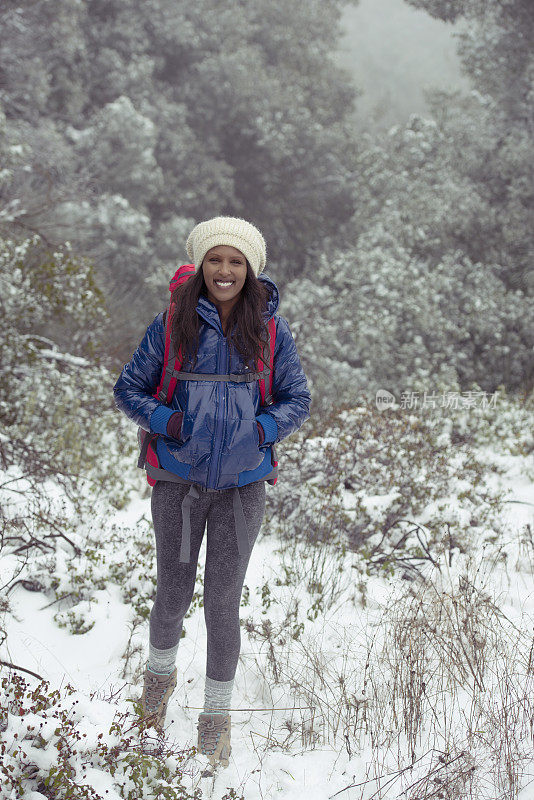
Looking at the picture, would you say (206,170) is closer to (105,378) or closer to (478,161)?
(478,161)

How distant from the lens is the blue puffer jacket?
1.98 m

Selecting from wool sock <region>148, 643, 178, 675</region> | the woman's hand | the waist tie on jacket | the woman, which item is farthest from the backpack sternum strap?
wool sock <region>148, 643, 178, 675</region>

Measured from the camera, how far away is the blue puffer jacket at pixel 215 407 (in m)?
1.98

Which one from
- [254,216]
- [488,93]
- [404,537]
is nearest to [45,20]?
[254,216]

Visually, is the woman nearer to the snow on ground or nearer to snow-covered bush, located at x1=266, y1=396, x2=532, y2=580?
the snow on ground

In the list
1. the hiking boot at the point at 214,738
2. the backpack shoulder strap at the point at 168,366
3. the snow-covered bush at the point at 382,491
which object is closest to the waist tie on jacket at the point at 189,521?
the backpack shoulder strap at the point at 168,366

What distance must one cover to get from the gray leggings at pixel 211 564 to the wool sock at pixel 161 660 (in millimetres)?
52

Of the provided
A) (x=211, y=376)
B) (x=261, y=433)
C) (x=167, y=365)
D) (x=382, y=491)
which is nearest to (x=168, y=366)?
(x=167, y=365)

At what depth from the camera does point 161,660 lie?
2.34 meters

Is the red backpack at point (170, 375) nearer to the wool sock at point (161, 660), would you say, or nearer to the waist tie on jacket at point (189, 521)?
the waist tie on jacket at point (189, 521)

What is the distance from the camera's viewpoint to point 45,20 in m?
14.5

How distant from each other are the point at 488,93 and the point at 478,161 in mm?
2269

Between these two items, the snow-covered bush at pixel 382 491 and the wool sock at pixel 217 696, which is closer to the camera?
the wool sock at pixel 217 696

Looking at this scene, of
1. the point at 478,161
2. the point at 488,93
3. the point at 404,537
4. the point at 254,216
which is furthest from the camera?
the point at 254,216
